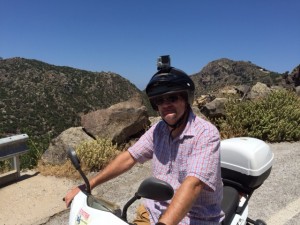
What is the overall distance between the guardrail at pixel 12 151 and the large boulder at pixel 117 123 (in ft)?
6.72

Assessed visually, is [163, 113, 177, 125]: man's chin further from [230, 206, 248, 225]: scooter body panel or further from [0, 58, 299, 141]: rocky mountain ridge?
[0, 58, 299, 141]: rocky mountain ridge

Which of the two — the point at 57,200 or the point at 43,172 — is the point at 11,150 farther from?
the point at 57,200

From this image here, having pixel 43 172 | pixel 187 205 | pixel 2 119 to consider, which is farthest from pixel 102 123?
pixel 2 119

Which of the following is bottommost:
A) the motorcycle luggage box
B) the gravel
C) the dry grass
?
the dry grass

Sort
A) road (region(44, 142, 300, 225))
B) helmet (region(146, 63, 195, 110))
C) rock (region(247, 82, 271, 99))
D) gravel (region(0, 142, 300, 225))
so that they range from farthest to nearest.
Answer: rock (region(247, 82, 271, 99)) < gravel (region(0, 142, 300, 225)) < road (region(44, 142, 300, 225)) < helmet (region(146, 63, 195, 110))

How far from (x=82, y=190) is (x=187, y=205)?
80cm

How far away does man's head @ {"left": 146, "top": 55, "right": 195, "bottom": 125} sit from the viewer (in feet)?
8.93

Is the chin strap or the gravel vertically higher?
the chin strap

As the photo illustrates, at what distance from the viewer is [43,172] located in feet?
25.8

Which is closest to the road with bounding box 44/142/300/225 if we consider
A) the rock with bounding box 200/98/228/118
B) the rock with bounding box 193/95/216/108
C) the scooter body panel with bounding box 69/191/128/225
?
the rock with bounding box 200/98/228/118

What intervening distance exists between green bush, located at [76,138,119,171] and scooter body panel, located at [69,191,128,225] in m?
5.32

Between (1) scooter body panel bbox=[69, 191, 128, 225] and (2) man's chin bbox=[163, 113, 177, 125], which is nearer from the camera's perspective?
(1) scooter body panel bbox=[69, 191, 128, 225]

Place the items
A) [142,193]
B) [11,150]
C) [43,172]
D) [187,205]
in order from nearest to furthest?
1. [142,193]
2. [187,205]
3. [11,150]
4. [43,172]

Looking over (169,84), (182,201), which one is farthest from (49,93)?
(182,201)
